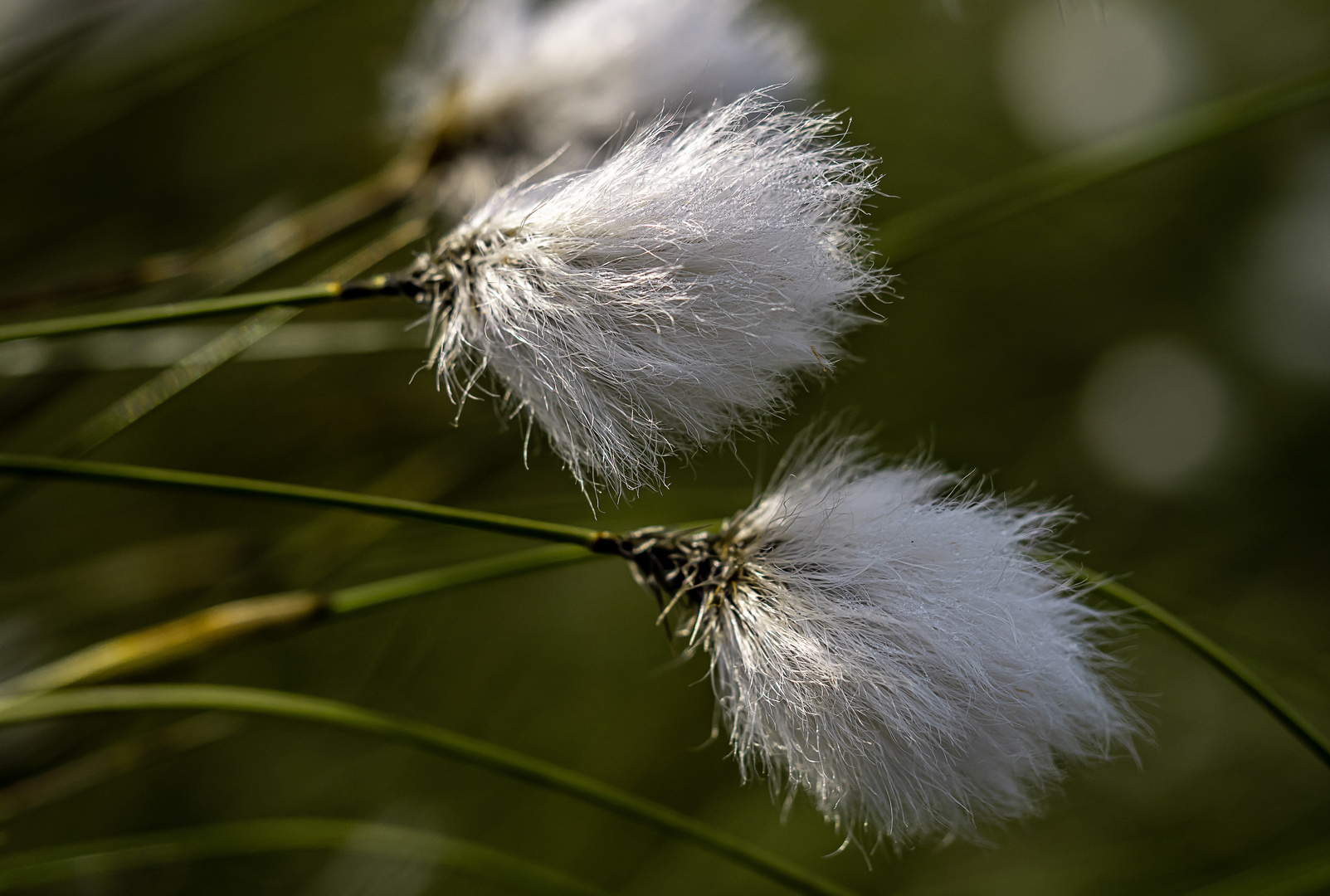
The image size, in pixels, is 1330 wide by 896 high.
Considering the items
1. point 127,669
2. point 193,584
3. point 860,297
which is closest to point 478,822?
point 193,584

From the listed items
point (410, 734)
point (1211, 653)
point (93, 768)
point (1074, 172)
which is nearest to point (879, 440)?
point (1074, 172)

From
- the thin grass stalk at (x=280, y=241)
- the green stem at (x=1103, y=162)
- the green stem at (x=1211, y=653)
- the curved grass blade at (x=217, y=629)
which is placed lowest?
the green stem at (x=1211, y=653)

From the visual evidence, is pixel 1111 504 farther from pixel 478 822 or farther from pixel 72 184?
pixel 72 184

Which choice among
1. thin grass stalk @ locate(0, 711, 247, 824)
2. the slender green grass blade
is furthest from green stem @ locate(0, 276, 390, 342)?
thin grass stalk @ locate(0, 711, 247, 824)

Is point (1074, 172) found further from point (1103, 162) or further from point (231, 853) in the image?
point (231, 853)

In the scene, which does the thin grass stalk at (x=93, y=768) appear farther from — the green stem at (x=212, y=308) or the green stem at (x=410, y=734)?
the green stem at (x=212, y=308)

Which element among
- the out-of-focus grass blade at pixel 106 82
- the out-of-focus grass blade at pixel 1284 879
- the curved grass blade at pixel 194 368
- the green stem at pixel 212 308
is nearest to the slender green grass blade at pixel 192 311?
the green stem at pixel 212 308
